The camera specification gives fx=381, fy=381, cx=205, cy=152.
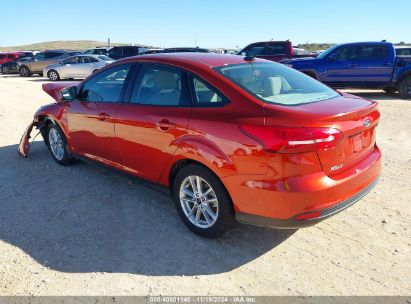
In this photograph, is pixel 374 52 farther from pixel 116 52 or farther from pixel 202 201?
pixel 116 52

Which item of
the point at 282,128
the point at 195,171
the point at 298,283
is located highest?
the point at 282,128

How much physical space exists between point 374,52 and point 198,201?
11.0 meters

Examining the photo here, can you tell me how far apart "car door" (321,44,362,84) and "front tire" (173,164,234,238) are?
1022 centimetres

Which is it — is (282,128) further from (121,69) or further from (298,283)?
(121,69)

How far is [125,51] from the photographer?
23.2 metres

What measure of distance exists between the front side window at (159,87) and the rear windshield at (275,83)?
17.3 inches

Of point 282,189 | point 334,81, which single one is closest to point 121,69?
point 282,189

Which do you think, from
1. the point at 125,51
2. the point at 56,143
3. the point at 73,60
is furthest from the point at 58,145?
the point at 125,51

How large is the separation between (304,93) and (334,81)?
32.1 feet

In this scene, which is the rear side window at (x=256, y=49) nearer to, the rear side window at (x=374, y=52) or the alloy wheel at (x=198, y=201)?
the rear side window at (x=374, y=52)

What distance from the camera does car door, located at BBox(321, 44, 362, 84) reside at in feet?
40.9

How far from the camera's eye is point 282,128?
2877 millimetres

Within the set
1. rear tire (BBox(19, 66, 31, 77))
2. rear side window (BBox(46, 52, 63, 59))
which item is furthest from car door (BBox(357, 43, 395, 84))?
rear tire (BBox(19, 66, 31, 77))

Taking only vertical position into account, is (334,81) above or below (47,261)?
above
